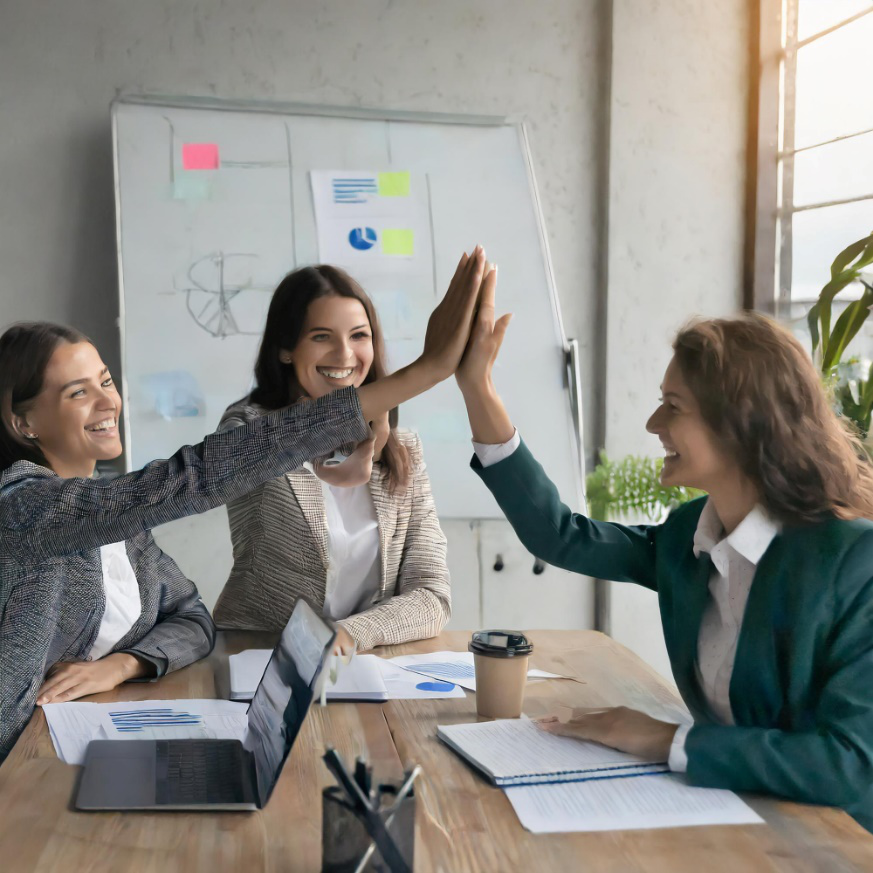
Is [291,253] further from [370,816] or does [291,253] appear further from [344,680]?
[370,816]

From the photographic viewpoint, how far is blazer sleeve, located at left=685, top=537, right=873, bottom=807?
1.07m

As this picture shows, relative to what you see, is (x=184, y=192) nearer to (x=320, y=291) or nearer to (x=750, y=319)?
(x=320, y=291)

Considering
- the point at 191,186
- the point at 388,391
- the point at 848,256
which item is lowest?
the point at 388,391

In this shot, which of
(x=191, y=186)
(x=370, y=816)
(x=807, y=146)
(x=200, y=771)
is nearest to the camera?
(x=370, y=816)

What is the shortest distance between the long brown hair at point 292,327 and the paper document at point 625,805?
1143mm

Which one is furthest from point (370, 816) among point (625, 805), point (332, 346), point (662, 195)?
point (662, 195)

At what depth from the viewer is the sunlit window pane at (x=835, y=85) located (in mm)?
2998

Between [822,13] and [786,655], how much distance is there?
8.90 feet

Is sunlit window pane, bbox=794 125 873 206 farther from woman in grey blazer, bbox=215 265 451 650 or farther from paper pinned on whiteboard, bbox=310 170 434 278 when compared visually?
woman in grey blazer, bbox=215 265 451 650

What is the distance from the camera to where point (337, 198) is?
3.06 m

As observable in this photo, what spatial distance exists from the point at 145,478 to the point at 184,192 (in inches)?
75.9

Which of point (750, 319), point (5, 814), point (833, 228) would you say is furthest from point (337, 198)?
point (5, 814)

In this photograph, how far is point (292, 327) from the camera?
219 cm

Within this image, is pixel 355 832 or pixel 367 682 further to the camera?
pixel 367 682
